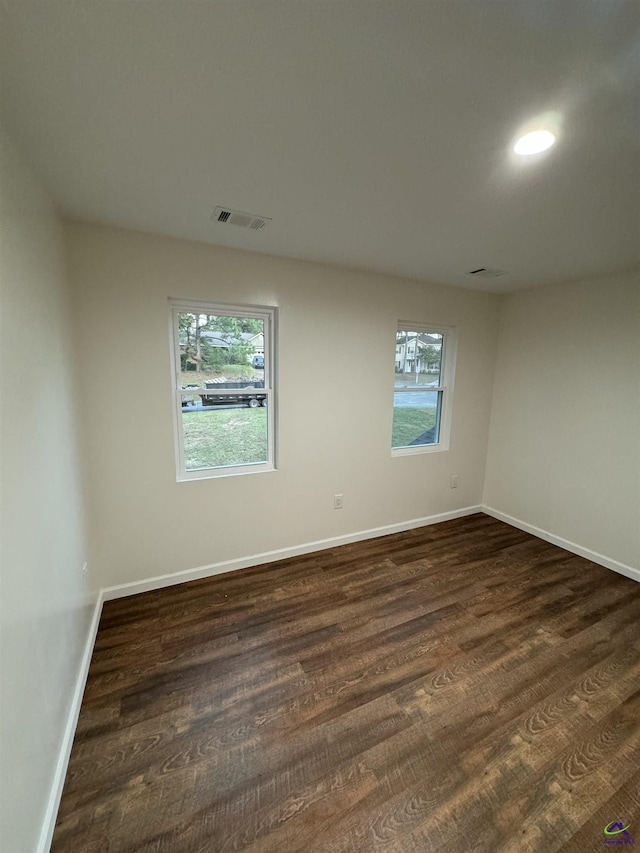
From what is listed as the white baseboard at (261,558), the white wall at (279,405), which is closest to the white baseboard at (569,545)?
the white baseboard at (261,558)

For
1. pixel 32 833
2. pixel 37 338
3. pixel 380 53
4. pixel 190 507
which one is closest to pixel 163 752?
pixel 32 833

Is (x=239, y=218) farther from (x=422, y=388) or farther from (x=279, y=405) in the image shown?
(x=422, y=388)

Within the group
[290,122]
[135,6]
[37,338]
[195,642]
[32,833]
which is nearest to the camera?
[135,6]

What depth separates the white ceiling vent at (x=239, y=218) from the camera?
186cm

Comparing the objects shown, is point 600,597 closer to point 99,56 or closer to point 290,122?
point 290,122

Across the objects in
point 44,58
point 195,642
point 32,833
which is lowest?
point 195,642

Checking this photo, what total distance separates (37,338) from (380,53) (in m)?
1.57

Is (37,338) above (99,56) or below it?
below

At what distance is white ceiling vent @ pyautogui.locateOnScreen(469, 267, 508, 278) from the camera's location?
9.19 ft

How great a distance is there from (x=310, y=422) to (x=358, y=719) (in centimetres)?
196

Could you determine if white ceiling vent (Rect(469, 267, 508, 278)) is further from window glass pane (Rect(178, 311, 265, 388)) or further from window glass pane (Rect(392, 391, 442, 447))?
window glass pane (Rect(178, 311, 265, 388))

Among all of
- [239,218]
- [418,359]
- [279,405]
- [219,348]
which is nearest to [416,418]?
[418,359]

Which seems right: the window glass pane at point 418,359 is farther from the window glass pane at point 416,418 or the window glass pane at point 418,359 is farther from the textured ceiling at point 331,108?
the textured ceiling at point 331,108

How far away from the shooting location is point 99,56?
0.95 m
